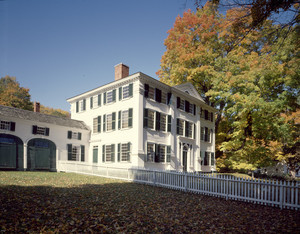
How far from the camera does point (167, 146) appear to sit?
21.4 meters

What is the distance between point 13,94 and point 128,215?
142 feet

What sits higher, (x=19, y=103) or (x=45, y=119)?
(x=19, y=103)

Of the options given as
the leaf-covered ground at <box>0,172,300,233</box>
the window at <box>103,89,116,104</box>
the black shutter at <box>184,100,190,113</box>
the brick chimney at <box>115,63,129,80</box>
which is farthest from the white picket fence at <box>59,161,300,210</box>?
the black shutter at <box>184,100,190,113</box>

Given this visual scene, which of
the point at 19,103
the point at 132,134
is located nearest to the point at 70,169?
the point at 132,134

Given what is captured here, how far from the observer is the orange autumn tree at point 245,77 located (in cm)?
2092

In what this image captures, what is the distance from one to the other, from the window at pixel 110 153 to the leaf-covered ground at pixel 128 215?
437 inches

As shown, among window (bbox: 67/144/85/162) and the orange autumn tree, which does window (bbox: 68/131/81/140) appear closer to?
window (bbox: 67/144/85/162)

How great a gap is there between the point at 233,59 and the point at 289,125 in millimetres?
9355

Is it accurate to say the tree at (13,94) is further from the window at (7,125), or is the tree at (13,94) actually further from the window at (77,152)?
the window at (7,125)

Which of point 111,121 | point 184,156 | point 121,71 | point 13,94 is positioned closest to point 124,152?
point 111,121

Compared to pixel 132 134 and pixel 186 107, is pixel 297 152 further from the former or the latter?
pixel 132 134

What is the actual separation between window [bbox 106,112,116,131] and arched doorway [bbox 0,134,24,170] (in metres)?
7.73

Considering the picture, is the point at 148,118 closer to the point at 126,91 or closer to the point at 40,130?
the point at 126,91

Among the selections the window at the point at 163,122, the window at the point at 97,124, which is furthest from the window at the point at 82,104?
the window at the point at 163,122
